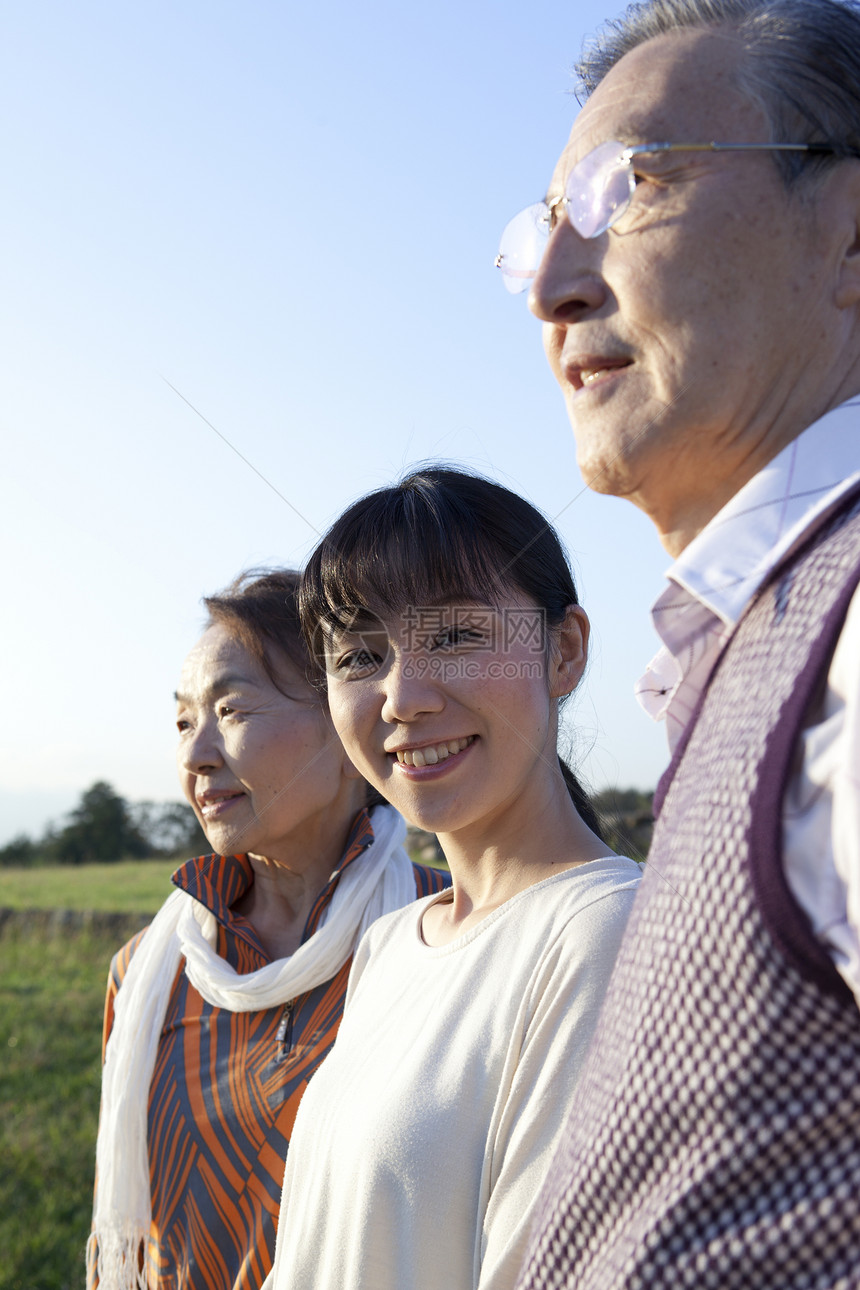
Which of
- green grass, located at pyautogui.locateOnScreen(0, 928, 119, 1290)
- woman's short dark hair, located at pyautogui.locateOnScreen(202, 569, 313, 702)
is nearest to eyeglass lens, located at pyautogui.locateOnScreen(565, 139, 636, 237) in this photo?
woman's short dark hair, located at pyautogui.locateOnScreen(202, 569, 313, 702)

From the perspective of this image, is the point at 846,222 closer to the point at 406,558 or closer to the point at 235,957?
the point at 406,558

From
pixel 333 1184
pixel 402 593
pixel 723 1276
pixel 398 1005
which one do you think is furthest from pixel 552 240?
pixel 333 1184

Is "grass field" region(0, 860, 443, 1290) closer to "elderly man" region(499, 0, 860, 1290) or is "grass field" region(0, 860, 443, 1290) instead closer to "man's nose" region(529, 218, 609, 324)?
"elderly man" region(499, 0, 860, 1290)

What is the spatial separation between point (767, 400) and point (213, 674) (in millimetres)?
2374

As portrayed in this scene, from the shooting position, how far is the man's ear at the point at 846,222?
1.22 m

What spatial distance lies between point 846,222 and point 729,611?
23.1 inches

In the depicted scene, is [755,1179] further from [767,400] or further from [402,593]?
[402,593]

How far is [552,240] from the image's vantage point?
1387mm

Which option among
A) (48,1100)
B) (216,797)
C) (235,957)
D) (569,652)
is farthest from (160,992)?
(48,1100)

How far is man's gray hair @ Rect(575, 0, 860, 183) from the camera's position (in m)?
1.24

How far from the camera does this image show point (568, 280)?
136 centimetres

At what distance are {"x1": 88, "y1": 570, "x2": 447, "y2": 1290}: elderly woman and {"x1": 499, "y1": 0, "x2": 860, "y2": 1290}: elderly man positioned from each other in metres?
1.82

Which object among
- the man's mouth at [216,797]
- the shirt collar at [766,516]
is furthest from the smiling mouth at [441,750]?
the man's mouth at [216,797]

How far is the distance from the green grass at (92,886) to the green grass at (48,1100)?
3.77 ft
